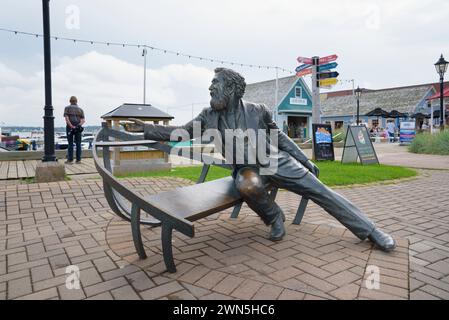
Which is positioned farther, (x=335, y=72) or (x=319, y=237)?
(x=335, y=72)

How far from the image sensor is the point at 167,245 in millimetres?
2172

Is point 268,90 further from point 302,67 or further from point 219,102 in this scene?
point 219,102

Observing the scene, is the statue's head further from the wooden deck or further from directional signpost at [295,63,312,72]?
directional signpost at [295,63,312,72]

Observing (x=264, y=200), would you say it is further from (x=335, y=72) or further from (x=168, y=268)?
(x=335, y=72)

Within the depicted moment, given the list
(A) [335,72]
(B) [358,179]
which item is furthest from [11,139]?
(B) [358,179]

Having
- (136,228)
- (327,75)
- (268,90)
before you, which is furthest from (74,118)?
(268,90)

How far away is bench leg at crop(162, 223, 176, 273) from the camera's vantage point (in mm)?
2110

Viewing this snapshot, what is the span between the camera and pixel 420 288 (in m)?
2.11

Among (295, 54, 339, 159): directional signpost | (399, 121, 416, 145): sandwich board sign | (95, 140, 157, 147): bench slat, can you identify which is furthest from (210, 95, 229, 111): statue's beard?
(399, 121, 416, 145): sandwich board sign

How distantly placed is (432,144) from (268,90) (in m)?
17.6

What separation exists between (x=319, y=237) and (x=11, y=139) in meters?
19.8

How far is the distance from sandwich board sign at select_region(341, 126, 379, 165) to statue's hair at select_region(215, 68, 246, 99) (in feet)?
24.8

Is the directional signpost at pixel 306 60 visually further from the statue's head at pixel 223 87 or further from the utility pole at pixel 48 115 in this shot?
the statue's head at pixel 223 87

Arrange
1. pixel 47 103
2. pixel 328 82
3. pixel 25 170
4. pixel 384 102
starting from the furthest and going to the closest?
pixel 384 102, pixel 328 82, pixel 25 170, pixel 47 103
